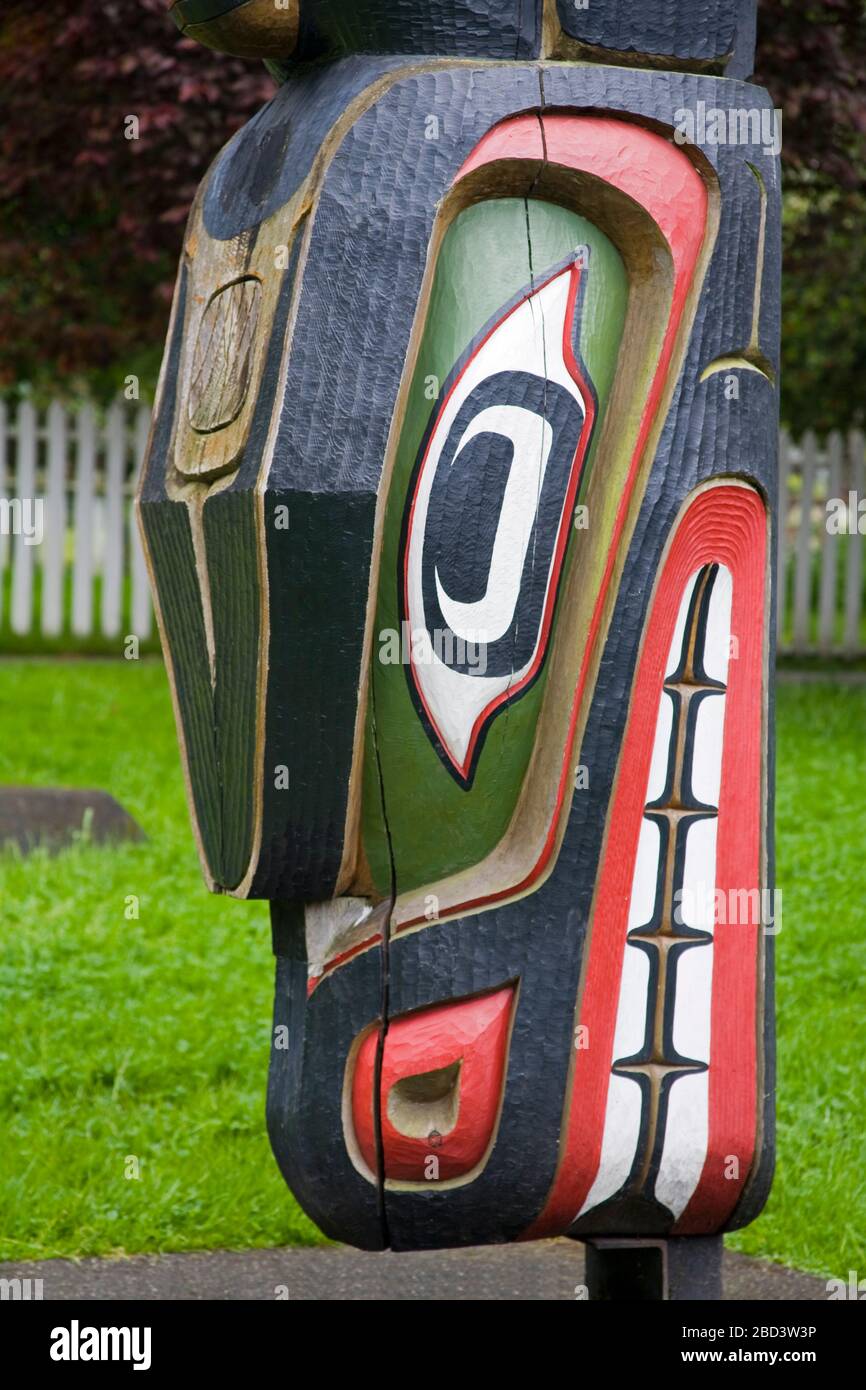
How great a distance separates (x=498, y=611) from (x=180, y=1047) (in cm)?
208

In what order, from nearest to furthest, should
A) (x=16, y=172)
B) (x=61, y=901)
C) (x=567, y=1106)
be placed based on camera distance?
(x=567, y=1106) → (x=61, y=901) → (x=16, y=172)

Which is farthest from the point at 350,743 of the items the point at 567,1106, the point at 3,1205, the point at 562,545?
the point at 3,1205

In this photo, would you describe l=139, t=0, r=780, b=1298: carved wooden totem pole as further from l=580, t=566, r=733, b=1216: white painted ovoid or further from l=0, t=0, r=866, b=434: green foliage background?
l=0, t=0, r=866, b=434: green foliage background

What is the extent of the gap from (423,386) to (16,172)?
21.2 feet

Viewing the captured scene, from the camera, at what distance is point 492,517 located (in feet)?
6.01

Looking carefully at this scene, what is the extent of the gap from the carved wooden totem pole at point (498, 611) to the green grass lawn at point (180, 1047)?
1.16 meters

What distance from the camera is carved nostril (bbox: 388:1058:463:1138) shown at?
1.81m

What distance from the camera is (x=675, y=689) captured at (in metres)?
1.89

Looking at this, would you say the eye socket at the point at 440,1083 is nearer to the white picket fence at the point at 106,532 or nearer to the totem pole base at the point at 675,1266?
the totem pole base at the point at 675,1266

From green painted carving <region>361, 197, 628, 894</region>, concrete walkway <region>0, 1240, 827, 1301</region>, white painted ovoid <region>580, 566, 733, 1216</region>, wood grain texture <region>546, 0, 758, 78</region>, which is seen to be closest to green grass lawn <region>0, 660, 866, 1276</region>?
concrete walkway <region>0, 1240, 827, 1301</region>

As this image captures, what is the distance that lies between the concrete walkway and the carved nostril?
88 centimetres

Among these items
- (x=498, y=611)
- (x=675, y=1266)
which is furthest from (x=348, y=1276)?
(x=498, y=611)

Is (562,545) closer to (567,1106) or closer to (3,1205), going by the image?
(567,1106)

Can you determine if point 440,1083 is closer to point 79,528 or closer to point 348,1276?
point 348,1276
